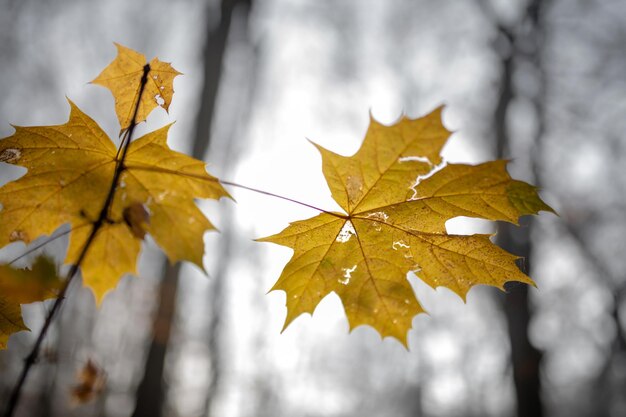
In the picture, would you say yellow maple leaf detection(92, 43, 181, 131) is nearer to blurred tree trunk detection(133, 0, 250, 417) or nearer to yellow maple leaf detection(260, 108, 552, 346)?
yellow maple leaf detection(260, 108, 552, 346)

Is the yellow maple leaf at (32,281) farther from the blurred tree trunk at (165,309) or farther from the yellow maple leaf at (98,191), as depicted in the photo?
the blurred tree trunk at (165,309)

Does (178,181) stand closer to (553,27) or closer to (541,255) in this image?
(541,255)

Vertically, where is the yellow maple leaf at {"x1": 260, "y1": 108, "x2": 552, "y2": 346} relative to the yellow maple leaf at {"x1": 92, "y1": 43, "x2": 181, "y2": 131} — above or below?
below

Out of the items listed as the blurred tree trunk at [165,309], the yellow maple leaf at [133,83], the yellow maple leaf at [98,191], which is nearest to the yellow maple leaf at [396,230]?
the yellow maple leaf at [98,191]

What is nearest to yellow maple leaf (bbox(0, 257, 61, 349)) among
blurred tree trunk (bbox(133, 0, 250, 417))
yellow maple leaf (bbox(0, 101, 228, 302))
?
yellow maple leaf (bbox(0, 101, 228, 302))

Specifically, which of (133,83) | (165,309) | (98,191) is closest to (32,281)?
(98,191)

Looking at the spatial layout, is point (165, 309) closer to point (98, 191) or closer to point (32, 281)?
point (98, 191)
